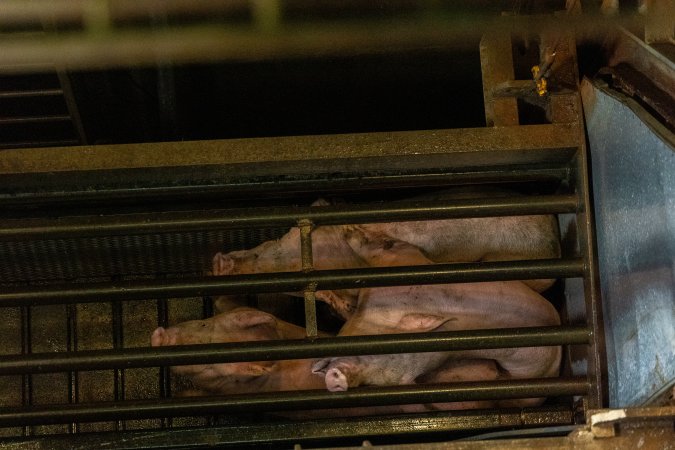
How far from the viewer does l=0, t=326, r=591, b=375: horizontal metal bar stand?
2465 mm

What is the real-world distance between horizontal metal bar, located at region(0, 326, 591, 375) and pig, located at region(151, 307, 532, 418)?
1.06 feet

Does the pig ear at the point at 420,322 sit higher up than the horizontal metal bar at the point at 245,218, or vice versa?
the horizontal metal bar at the point at 245,218

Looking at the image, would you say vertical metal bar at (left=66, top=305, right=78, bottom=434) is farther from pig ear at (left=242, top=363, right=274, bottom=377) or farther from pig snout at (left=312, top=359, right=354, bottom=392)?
pig snout at (left=312, top=359, right=354, bottom=392)

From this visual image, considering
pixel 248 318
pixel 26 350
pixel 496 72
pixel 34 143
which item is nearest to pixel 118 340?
pixel 26 350

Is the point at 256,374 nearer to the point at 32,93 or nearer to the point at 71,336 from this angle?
the point at 71,336

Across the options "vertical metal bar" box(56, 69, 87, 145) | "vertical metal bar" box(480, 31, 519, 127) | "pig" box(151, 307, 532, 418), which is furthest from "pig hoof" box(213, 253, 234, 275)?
"vertical metal bar" box(480, 31, 519, 127)

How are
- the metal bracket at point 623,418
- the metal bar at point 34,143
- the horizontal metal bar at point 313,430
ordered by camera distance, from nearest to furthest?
the metal bracket at point 623,418
the horizontal metal bar at point 313,430
the metal bar at point 34,143

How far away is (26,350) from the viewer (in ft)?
10.8

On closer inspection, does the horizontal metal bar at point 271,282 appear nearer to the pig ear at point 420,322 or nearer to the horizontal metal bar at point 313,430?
the pig ear at point 420,322

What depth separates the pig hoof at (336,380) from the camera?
8.16 feet

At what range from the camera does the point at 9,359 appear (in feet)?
8.11

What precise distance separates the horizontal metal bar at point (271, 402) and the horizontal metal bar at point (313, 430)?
0.29 metres

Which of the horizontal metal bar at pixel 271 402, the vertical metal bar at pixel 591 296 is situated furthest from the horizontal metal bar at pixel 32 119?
the vertical metal bar at pixel 591 296

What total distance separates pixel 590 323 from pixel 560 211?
34 centimetres
